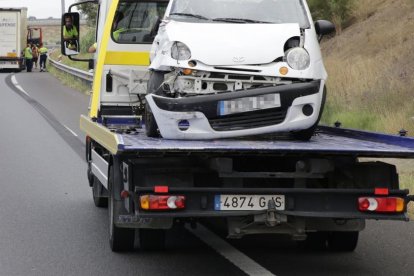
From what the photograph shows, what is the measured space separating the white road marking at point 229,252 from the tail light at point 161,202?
0.97 m

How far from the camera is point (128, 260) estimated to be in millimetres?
7746

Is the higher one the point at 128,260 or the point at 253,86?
the point at 253,86

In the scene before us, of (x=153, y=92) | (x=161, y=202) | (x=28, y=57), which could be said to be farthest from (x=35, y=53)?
(x=161, y=202)

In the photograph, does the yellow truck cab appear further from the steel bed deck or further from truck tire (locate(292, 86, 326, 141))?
truck tire (locate(292, 86, 326, 141))

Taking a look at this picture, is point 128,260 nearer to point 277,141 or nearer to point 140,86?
point 277,141

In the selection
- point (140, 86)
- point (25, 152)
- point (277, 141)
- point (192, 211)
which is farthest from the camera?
point (25, 152)

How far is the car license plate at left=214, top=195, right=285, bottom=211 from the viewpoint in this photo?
261 inches

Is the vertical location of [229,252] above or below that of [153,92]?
below

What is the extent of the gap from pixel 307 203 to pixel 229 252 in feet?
5.11

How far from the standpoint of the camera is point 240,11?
8406 mm

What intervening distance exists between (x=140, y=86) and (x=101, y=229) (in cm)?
218

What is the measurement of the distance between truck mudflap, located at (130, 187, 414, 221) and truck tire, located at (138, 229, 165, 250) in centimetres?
134

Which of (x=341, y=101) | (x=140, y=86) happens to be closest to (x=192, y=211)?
(x=140, y=86)

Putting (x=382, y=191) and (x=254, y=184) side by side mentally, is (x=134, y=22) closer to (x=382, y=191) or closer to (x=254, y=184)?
(x=254, y=184)
